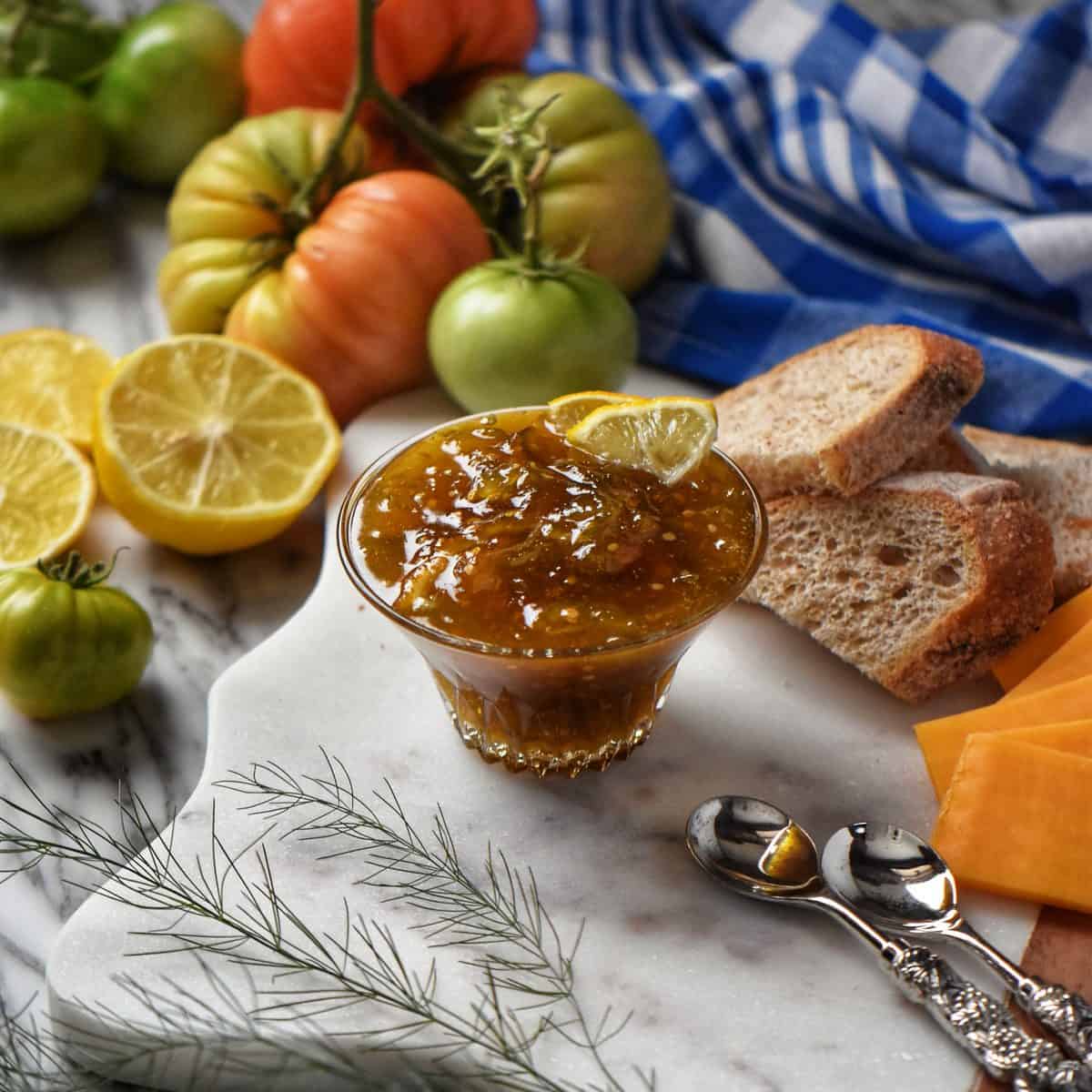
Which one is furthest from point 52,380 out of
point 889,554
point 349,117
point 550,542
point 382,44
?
point 889,554

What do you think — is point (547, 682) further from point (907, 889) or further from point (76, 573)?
point (76, 573)

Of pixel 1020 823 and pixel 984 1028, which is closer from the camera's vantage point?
pixel 984 1028

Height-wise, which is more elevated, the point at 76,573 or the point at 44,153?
the point at 44,153

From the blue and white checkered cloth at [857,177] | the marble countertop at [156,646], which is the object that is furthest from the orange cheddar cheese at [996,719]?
the marble countertop at [156,646]

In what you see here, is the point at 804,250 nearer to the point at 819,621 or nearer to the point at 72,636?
the point at 819,621

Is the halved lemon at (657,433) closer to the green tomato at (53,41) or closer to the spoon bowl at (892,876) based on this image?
the spoon bowl at (892,876)

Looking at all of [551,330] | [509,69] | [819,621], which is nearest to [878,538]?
[819,621]

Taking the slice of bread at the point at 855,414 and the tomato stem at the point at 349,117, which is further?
the tomato stem at the point at 349,117
